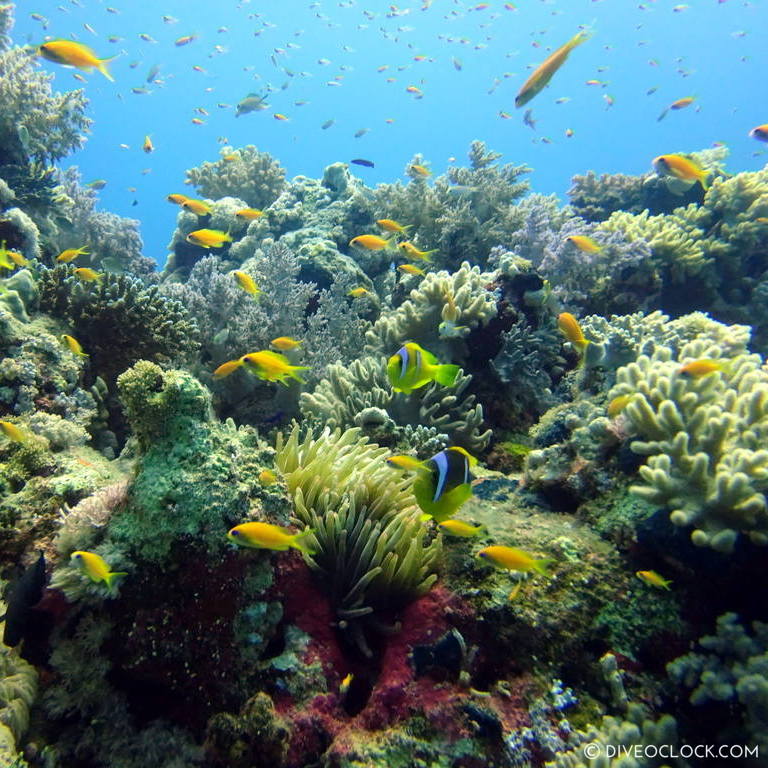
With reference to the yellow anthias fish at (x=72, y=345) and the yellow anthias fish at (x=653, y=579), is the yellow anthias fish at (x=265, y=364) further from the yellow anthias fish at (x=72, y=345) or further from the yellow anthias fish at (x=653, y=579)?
the yellow anthias fish at (x=653, y=579)

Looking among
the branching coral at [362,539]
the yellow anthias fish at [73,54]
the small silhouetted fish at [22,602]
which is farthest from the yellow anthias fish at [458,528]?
the yellow anthias fish at [73,54]

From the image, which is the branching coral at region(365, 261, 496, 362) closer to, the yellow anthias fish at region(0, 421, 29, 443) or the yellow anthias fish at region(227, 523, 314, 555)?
the yellow anthias fish at region(227, 523, 314, 555)

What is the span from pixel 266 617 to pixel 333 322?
463 cm

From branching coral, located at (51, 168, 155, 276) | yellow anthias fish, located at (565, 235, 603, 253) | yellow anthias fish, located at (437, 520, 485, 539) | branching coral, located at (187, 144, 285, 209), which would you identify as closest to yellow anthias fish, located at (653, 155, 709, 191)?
yellow anthias fish, located at (565, 235, 603, 253)

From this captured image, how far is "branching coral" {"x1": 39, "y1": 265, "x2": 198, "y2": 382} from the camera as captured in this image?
509 cm

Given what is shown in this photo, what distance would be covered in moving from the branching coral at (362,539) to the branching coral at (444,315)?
2.44 metres

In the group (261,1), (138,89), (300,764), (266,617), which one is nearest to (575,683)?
(300,764)

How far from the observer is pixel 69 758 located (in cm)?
220

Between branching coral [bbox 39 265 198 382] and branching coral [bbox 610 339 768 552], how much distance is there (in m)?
4.76

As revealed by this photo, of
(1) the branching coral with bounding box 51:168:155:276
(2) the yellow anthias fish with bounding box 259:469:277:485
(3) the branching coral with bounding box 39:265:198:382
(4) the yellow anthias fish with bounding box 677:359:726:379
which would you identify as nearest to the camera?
(2) the yellow anthias fish with bounding box 259:469:277:485

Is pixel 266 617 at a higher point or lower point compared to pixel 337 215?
lower

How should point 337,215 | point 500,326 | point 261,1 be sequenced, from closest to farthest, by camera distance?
point 500,326 < point 337,215 < point 261,1

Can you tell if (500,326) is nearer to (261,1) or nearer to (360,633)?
(360,633)

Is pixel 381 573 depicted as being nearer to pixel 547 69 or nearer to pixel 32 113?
pixel 547 69
